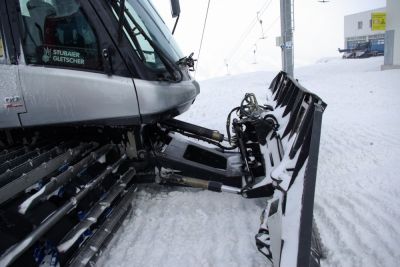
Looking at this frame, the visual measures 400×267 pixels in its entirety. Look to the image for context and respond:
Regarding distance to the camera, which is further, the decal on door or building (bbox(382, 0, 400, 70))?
building (bbox(382, 0, 400, 70))

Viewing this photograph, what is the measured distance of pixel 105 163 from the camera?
3271 mm

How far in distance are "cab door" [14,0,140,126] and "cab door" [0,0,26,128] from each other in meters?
0.07

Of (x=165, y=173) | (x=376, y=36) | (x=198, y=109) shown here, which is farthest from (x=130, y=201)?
(x=376, y=36)

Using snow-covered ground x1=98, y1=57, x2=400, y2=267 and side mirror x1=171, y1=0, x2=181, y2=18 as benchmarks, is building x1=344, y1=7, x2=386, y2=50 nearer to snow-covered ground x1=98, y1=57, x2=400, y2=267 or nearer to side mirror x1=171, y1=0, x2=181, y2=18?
snow-covered ground x1=98, y1=57, x2=400, y2=267

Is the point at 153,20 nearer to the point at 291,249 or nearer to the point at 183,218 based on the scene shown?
the point at 183,218

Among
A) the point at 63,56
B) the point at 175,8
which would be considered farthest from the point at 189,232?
the point at 175,8

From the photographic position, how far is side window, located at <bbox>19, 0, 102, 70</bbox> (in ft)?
9.27

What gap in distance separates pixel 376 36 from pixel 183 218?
4176 centimetres

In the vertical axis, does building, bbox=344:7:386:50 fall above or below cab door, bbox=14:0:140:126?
above

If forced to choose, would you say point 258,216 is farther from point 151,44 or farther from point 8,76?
point 8,76

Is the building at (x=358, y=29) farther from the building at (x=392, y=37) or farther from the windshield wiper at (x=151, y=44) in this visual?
the windshield wiper at (x=151, y=44)

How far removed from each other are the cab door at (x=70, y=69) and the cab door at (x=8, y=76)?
0.07m

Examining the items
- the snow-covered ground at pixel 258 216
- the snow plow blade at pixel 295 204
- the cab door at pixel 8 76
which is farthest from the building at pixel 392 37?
the cab door at pixel 8 76

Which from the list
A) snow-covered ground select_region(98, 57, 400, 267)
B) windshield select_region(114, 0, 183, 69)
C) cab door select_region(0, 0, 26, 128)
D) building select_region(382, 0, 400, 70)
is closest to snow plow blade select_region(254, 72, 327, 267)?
snow-covered ground select_region(98, 57, 400, 267)
